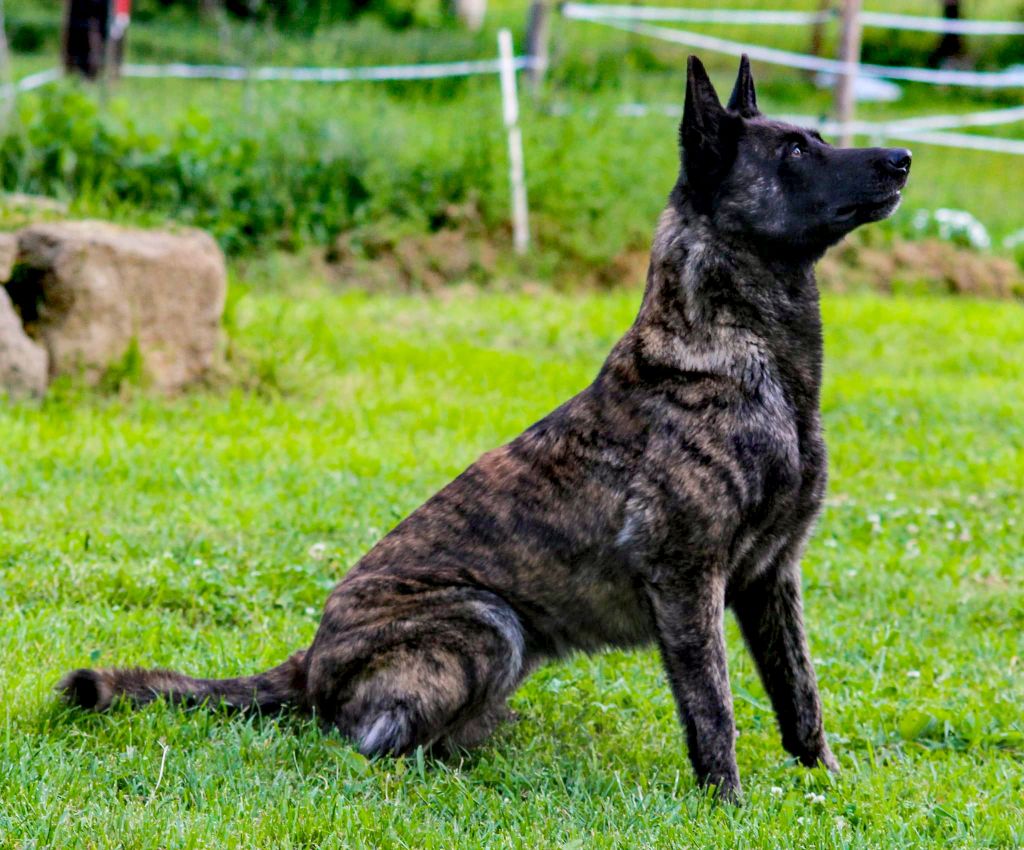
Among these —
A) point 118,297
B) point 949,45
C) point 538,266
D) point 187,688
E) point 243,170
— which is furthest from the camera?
point 949,45

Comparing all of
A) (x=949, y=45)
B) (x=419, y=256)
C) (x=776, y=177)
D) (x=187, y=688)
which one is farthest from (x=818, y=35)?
(x=187, y=688)

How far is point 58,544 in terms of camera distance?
5.37 m

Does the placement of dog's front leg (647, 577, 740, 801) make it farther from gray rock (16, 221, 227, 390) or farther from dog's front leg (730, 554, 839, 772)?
gray rock (16, 221, 227, 390)

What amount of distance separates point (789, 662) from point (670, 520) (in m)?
0.70

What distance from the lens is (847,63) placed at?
12984 millimetres

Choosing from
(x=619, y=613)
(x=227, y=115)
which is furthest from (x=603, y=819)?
(x=227, y=115)

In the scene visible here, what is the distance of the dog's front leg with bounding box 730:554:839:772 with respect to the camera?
4.00 meters

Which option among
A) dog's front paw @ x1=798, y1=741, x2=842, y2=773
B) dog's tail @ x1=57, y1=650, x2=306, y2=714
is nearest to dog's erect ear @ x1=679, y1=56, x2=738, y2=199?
dog's front paw @ x1=798, y1=741, x2=842, y2=773

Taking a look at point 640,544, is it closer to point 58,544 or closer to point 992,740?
point 992,740

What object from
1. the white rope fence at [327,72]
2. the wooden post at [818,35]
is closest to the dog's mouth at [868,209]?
the white rope fence at [327,72]

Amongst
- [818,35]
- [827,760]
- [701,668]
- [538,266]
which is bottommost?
[827,760]

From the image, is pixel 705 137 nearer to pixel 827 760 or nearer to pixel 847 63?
pixel 827 760

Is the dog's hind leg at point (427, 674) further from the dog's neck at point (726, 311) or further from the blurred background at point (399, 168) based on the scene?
the blurred background at point (399, 168)

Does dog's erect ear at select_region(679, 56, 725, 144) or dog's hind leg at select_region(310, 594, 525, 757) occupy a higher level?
dog's erect ear at select_region(679, 56, 725, 144)
